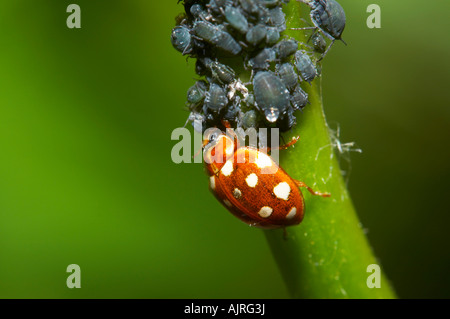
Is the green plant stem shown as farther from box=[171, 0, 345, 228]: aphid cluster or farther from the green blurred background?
the green blurred background

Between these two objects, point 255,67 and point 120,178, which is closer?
point 255,67

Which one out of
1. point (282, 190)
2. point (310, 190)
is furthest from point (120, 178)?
point (310, 190)

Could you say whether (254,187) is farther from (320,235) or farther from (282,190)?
(320,235)

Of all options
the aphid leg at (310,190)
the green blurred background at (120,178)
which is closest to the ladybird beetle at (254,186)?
the aphid leg at (310,190)

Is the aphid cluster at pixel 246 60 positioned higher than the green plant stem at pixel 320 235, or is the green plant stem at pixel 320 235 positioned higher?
the aphid cluster at pixel 246 60

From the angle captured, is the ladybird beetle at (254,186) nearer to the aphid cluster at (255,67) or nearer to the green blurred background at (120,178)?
the aphid cluster at (255,67)

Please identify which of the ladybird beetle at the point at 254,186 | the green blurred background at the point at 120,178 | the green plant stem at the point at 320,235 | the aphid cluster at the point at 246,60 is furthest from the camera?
the green blurred background at the point at 120,178
